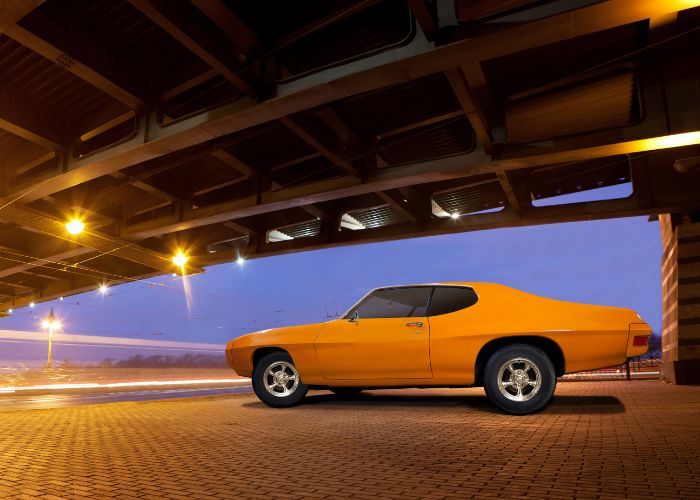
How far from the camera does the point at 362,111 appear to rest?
10305 mm

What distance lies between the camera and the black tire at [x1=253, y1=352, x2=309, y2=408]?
6.81 meters

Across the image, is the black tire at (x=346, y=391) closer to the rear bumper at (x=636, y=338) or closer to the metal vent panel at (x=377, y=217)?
the rear bumper at (x=636, y=338)

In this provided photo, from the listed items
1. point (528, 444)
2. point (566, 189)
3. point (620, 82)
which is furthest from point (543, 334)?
point (566, 189)

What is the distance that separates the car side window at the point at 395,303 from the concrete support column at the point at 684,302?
8.58 meters

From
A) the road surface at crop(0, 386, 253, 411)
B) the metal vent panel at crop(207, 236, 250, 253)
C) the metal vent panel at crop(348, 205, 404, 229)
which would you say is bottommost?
the road surface at crop(0, 386, 253, 411)

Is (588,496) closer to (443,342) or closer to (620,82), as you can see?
(443,342)

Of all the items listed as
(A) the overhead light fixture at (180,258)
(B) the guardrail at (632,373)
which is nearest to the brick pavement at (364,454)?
(B) the guardrail at (632,373)

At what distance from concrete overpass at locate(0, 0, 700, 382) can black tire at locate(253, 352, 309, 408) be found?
4.20 m

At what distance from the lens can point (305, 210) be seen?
51.0 ft

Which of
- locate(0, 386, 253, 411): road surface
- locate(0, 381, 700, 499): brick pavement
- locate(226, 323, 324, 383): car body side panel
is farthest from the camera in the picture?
locate(0, 386, 253, 411): road surface

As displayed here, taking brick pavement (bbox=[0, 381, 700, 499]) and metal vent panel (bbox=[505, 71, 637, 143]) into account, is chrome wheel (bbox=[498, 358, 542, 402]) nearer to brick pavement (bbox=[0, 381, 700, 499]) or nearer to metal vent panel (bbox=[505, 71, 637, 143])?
brick pavement (bbox=[0, 381, 700, 499])

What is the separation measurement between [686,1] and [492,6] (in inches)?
87.5

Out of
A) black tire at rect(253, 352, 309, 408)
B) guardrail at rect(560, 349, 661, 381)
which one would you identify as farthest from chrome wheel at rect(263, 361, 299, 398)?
guardrail at rect(560, 349, 661, 381)

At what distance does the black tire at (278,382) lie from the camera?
6809 mm
